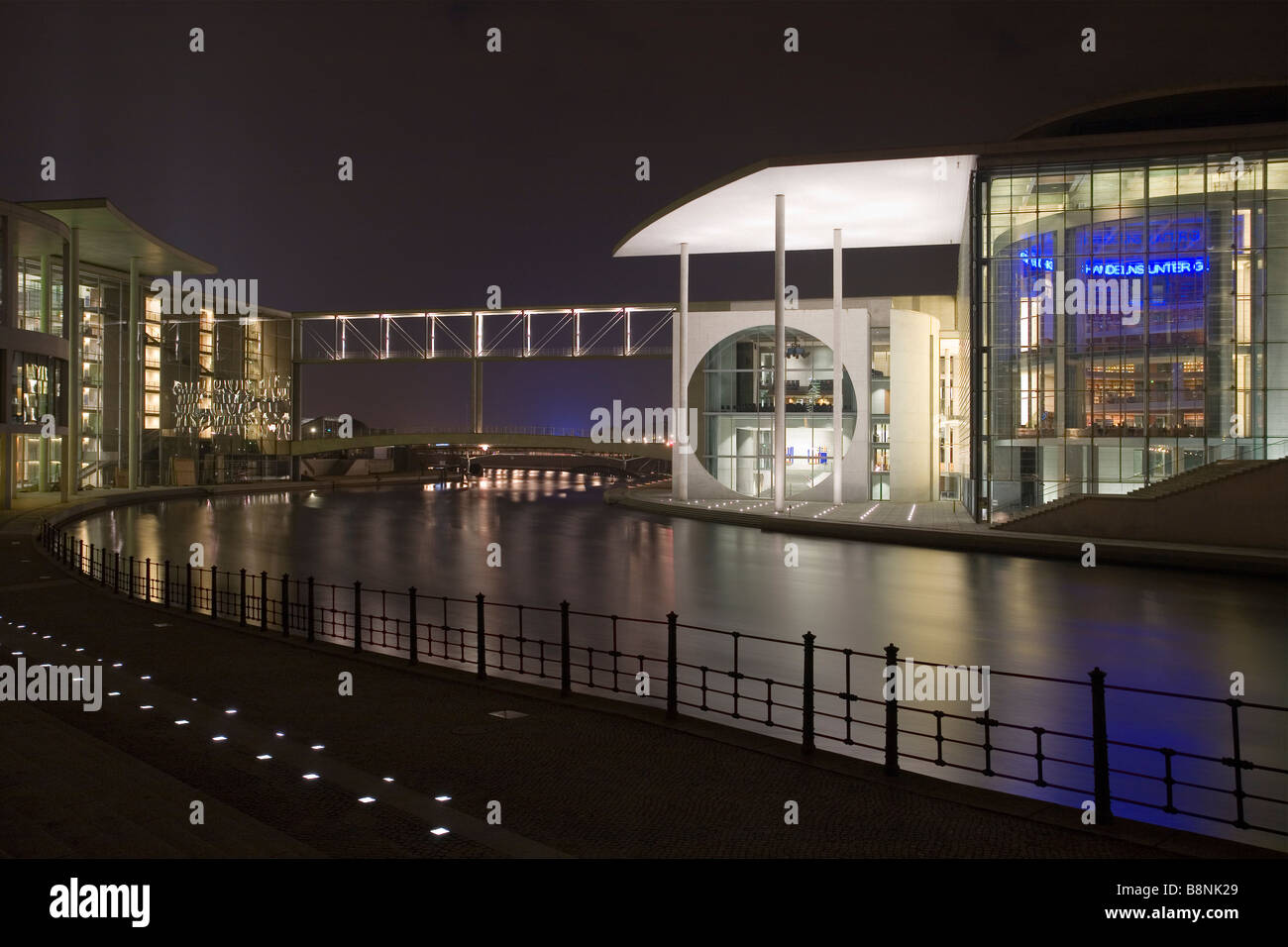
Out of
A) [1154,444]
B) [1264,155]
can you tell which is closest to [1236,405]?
[1154,444]

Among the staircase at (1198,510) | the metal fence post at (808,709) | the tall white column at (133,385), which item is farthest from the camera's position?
the tall white column at (133,385)

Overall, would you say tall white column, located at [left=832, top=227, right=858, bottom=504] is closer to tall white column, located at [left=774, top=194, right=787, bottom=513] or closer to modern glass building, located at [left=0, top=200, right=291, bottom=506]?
tall white column, located at [left=774, top=194, right=787, bottom=513]

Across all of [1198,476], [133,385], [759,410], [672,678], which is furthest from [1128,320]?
[133,385]

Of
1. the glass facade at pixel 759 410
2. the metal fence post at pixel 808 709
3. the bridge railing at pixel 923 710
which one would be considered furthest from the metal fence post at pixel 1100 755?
the glass facade at pixel 759 410

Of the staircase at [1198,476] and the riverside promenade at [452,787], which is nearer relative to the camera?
the riverside promenade at [452,787]

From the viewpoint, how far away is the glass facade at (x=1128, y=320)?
3145cm

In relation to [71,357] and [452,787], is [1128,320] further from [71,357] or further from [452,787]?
[71,357]

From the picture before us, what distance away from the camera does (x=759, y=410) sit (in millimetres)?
49375

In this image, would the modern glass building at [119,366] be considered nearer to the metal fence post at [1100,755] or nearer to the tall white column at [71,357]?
the tall white column at [71,357]

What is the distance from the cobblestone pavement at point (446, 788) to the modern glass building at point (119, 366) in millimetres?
34516

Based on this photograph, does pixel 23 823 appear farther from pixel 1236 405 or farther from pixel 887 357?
pixel 887 357

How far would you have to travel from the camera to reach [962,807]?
7145 millimetres

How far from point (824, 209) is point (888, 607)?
26866 mm

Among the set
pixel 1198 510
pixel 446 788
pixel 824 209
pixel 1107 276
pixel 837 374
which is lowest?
pixel 446 788
